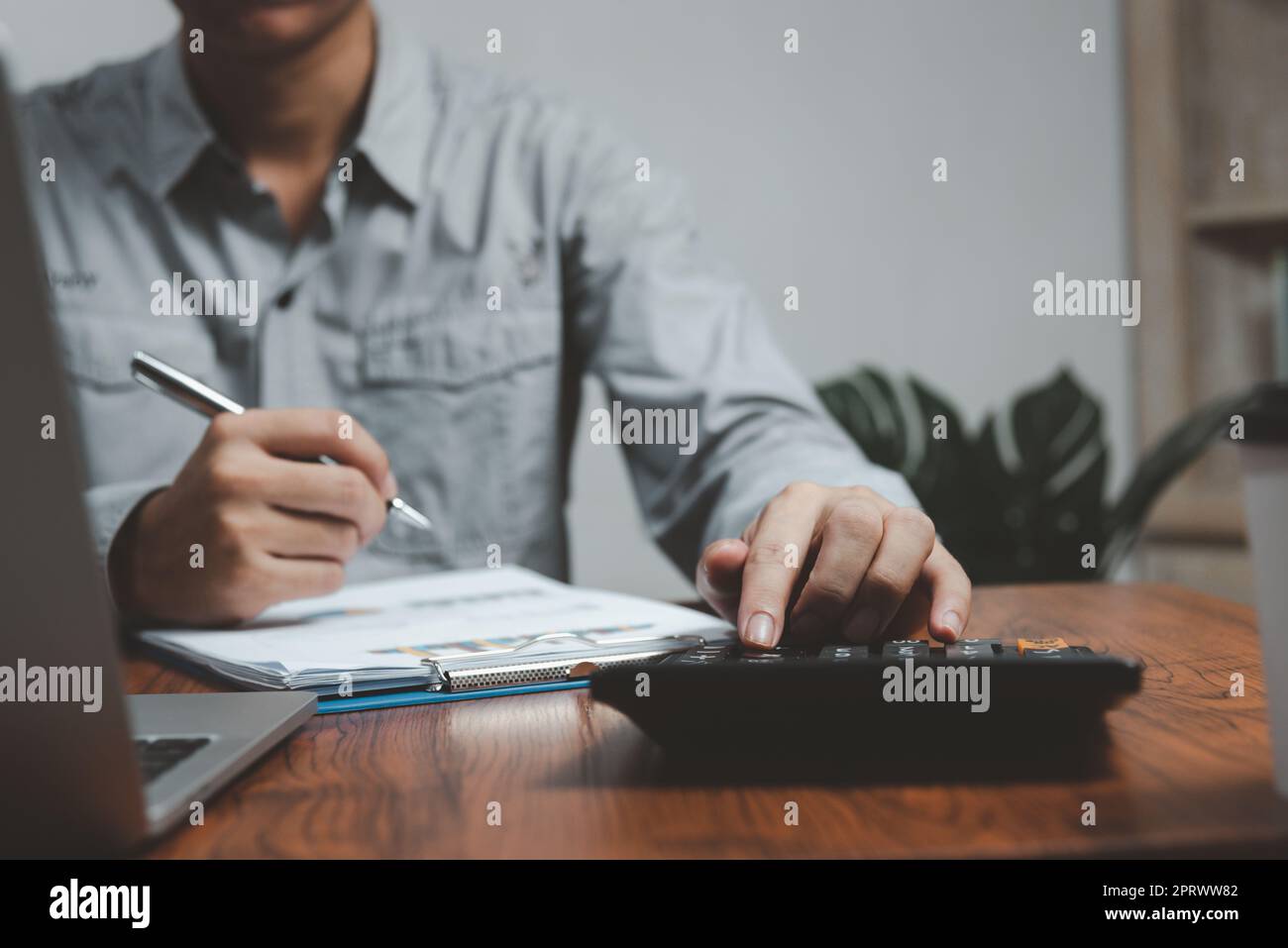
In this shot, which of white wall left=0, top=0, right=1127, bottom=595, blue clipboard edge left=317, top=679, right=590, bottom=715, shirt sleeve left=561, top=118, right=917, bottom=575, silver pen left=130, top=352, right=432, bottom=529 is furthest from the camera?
white wall left=0, top=0, right=1127, bottom=595

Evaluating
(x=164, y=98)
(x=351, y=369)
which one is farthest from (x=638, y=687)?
(x=164, y=98)

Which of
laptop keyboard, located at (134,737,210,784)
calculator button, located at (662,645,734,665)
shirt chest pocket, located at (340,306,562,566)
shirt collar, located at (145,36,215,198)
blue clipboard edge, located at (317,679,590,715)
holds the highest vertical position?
shirt collar, located at (145,36,215,198)

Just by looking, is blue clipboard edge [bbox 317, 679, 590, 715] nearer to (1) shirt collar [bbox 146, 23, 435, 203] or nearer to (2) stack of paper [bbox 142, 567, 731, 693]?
(2) stack of paper [bbox 142, 567, 731, 693]

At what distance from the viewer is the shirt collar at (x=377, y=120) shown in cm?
103

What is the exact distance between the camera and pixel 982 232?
174 cm

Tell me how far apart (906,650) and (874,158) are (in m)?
1.47

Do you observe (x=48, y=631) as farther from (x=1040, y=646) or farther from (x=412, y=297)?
(x=412, y=297)

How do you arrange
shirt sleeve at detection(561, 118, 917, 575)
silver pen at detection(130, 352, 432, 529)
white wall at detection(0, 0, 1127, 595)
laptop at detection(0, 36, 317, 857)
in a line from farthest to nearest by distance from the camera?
white wall at detection(0, 0, 1127, 595), shirt sleeve at detection(561, 118, 917, 575), silver pen at detection(130, 352, 432, 529), laptop at detection(0, 36, 317, 857)

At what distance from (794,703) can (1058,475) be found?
124 centimetres

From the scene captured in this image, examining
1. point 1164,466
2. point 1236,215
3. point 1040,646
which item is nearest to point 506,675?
point 1040,646

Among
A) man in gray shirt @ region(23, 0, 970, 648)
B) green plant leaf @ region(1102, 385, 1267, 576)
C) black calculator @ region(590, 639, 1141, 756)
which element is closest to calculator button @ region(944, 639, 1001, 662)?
black calculator @ region(590, 639, 1141, 756)

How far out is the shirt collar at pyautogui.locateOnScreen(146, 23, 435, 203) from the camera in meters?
1.03

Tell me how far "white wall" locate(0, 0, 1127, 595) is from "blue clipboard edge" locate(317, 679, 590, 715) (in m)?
1.16

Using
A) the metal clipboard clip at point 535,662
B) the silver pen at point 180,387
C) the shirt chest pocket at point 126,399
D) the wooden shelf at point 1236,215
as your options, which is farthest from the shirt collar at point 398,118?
the wooden shelf at point 1236,215
